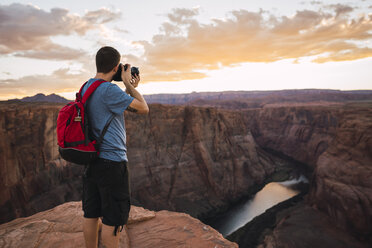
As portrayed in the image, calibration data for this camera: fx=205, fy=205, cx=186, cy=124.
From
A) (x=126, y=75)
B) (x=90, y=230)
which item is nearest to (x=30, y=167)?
(x=90, y=230)

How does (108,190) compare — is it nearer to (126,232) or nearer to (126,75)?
(126,75)

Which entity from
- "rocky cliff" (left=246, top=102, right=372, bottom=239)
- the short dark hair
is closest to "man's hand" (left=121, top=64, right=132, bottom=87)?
the short dark hair

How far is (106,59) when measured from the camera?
1.99 m

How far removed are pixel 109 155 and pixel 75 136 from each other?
34 cm

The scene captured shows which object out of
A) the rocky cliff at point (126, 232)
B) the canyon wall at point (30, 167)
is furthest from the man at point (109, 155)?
the canyon wall at point (30, 167)

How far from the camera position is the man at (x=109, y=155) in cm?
188

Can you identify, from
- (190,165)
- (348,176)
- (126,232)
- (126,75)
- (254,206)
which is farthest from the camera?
(254,206)

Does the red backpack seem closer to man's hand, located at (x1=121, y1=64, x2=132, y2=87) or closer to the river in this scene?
man's hand, located at (x1=121, y1=64, x2=132, y2=87)

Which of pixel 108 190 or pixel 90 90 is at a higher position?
pixel 90 90

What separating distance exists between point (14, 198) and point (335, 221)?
2422 cm

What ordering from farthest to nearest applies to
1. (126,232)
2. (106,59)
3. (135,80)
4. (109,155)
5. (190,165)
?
1. (190,165)
2. (126,232)
3. (135,80)
4. (106,59)
5. (109,155)

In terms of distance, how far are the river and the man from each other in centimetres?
2056

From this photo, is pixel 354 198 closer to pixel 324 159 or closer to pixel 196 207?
pixel 324 159

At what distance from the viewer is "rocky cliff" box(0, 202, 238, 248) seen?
10.2ft
